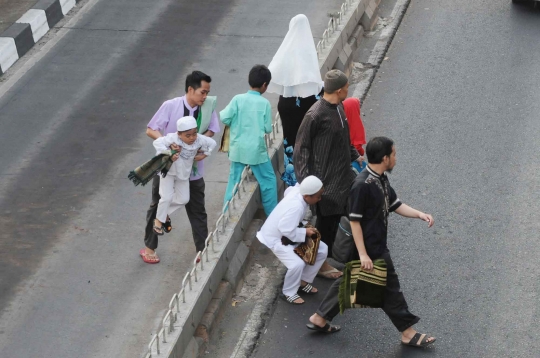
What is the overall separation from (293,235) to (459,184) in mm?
2347

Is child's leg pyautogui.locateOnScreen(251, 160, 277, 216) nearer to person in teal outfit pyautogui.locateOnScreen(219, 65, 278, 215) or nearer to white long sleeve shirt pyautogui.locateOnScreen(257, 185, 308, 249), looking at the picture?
person in teal outfit pyautogui.locateOnScreen(219, 65, 278, 215)

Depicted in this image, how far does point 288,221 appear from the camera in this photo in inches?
265

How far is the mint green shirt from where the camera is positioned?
729 cm

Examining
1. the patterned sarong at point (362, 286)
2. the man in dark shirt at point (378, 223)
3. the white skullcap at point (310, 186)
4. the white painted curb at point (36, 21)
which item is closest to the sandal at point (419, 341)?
the man in dark shirt at point (378, 223)

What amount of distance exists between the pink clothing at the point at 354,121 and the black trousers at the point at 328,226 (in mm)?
752

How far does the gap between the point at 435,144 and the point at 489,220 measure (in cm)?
146

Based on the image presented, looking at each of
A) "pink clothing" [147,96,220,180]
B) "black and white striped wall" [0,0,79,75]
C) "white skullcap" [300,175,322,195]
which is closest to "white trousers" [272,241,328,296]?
"white skullcap" [300,175,322,195]

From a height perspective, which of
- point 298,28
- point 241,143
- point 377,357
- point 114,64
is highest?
point 298,28

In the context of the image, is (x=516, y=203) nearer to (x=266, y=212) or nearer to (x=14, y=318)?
(x=266, y=212)

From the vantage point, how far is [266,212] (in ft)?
25.5

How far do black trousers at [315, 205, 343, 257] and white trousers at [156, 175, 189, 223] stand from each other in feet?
3.38

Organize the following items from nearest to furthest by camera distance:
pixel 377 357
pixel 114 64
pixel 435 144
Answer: pixel 377 357
pixel 435 144
pixel 114 64

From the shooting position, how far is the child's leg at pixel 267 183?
7.60 metres

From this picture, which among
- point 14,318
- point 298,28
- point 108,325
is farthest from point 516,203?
point 14,318
